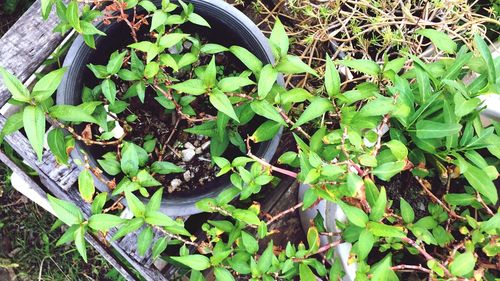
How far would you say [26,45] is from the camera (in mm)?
1095

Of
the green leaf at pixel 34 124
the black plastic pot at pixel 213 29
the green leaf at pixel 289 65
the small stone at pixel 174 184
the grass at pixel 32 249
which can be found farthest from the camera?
the grass at pixel 32 249

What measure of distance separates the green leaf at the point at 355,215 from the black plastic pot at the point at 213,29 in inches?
9.7

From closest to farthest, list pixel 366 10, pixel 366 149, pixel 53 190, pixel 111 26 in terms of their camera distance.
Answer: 1. pixel 366 149
2. pixel 111 26
3. pixel 53 190
4. pixel 366 10

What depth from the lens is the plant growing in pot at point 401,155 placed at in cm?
85

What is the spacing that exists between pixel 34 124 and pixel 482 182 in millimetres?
735

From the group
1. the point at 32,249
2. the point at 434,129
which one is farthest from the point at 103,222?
the point at 32,249

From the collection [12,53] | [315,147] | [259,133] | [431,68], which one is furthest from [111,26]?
[431,68]

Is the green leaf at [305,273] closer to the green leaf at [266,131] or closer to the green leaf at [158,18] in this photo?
the green leaf at [266,131]

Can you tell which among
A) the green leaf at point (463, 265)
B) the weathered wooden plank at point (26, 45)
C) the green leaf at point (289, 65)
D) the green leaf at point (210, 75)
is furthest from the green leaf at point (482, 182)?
the weathered wooden plank at point (26, 45)

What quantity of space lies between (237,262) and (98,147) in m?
0.38

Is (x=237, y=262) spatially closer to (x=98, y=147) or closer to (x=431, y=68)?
(x=98, y=147)

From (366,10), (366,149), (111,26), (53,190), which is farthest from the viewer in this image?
(366,10)

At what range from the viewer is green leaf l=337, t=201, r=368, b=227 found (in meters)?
0.85

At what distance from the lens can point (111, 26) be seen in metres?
1.07
